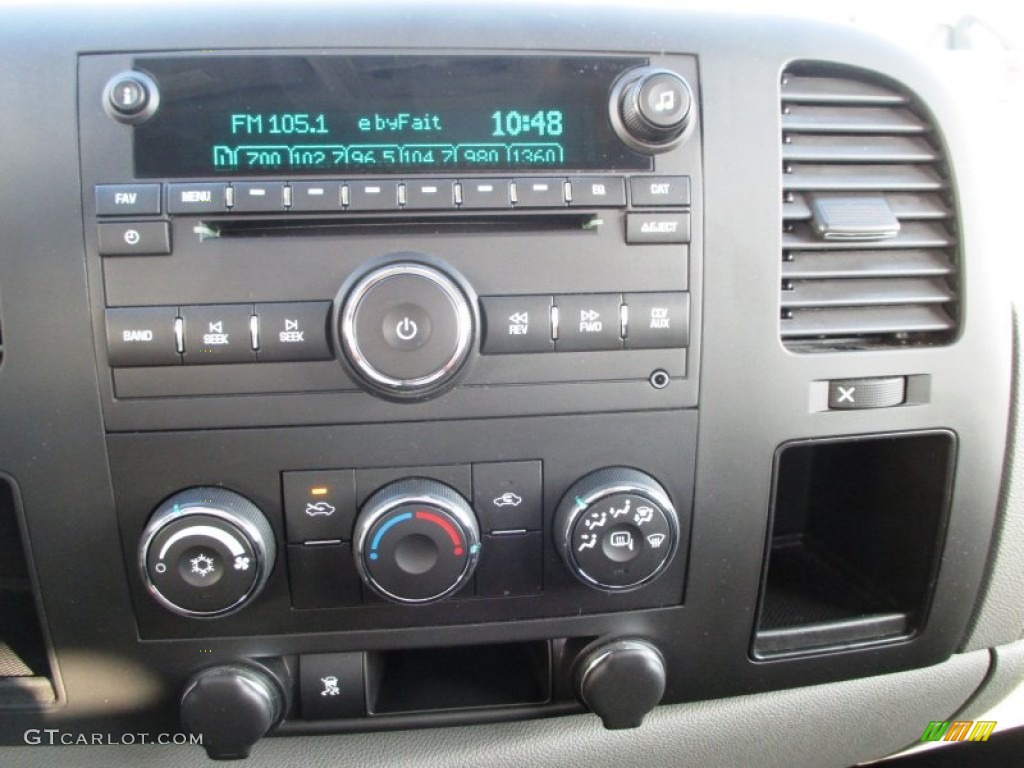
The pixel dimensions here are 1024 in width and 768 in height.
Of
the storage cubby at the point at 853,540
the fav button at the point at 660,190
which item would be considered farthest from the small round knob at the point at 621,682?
the fav button at the point at 660,190

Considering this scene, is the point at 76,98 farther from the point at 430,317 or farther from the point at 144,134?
the point at 430,317

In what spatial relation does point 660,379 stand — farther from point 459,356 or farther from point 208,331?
point 208,331

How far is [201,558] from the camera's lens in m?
0.76

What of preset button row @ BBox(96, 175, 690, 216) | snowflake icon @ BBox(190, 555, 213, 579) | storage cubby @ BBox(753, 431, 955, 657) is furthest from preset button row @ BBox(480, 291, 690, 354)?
snowflake icon @ BBox(190, 555, 213, 579)

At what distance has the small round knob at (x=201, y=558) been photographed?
2.47 ft

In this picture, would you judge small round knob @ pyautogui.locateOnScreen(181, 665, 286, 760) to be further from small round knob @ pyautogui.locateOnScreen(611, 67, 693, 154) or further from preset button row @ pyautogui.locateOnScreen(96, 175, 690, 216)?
small round knob @ pyautogui.locateOnScreen(611, 67, 693, 154)

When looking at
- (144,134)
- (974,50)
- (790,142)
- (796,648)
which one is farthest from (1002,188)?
(144,134)

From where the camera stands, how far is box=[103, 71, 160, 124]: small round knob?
2.47 feet

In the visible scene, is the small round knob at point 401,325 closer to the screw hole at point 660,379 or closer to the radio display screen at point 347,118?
the radio display screen at point 347,118

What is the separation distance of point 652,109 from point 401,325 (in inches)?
14.0

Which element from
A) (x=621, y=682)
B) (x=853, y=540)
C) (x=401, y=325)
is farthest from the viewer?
(x=853, y=540)

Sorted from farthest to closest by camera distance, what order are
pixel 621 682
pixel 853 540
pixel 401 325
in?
1. pixel 853 540
2. pixel 621 682
3. pixel 401 325

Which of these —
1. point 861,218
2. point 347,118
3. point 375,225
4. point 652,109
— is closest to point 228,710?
point 375,225

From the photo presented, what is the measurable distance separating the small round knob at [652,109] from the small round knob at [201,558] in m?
0.60
